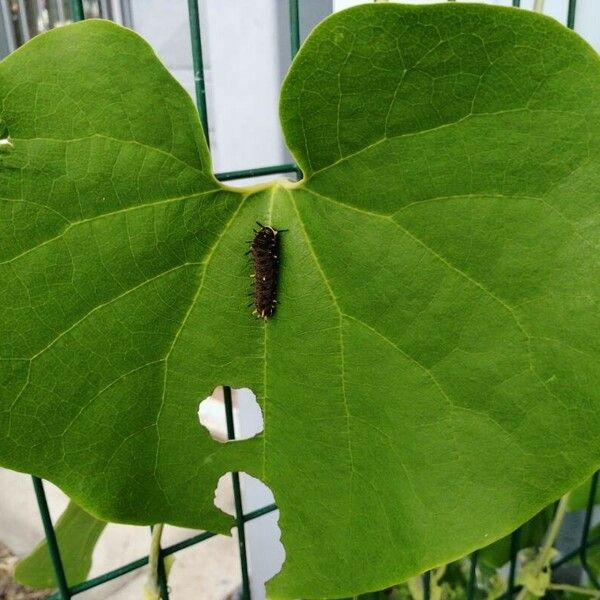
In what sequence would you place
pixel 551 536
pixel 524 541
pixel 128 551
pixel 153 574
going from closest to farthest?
pixel 153 574 < pixel 551 536 < pixel 524 541 < pixel 128 551

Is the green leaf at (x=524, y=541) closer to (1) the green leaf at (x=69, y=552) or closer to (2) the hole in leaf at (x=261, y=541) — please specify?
(2) the hole in leaf at (x=261, y=541)

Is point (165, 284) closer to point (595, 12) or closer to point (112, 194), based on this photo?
point (112, 194)

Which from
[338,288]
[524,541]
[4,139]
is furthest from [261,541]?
[4,139]

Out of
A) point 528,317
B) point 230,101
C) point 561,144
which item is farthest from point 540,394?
point 230,101

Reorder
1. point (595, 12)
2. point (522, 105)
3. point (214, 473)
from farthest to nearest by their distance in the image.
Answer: point (595, 12)
point (214, 473)
point (522, 105)

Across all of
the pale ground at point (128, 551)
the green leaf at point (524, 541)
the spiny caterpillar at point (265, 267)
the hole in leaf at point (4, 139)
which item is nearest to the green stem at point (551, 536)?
the green leaf at point (524, 541)

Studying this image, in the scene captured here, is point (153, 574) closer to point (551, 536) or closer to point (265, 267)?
point (265, 267)
